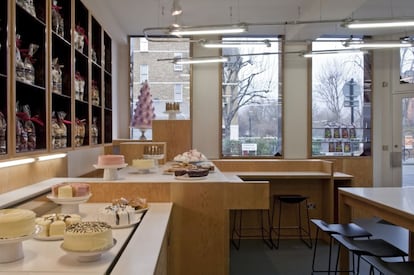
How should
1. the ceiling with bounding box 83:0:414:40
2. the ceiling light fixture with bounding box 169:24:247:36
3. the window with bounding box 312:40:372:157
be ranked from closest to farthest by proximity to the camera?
the ceiling light fixture with bounding box 169:24:247:36 < the ceiling with bounding box 83:0:414:40 < the window with bounding box 312:40:372:157

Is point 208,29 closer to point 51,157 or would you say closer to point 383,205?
point 51,157

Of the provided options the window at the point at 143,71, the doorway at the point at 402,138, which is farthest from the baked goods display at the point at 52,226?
the doorway at the point at 402,138

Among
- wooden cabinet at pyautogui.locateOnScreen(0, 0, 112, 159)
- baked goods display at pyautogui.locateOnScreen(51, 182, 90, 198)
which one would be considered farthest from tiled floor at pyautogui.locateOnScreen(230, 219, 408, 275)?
baked goods display at pyautogui.locateOnScreen(51, 182, 90, 198)

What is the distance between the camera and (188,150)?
499 centimetres

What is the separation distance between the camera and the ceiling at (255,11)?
4.91m

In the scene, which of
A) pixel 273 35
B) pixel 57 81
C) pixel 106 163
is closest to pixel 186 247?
pixel 106 163

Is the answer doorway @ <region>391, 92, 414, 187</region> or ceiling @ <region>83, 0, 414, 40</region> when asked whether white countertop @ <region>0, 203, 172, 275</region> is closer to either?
ceiling @ <region>83, 0, 414, 40</region>

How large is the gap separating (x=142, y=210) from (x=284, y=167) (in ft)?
12.4

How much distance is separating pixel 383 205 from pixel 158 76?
4.94 metres

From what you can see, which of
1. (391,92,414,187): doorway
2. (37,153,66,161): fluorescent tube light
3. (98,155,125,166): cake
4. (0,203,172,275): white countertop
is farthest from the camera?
(391,92,414,187): doorway

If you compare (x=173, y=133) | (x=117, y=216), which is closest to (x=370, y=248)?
(x=117, y=216)

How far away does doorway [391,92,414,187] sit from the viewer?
21.7 ft

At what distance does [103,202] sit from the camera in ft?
8.17

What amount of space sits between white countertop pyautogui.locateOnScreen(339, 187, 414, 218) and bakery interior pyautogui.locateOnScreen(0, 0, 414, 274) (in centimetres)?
1
